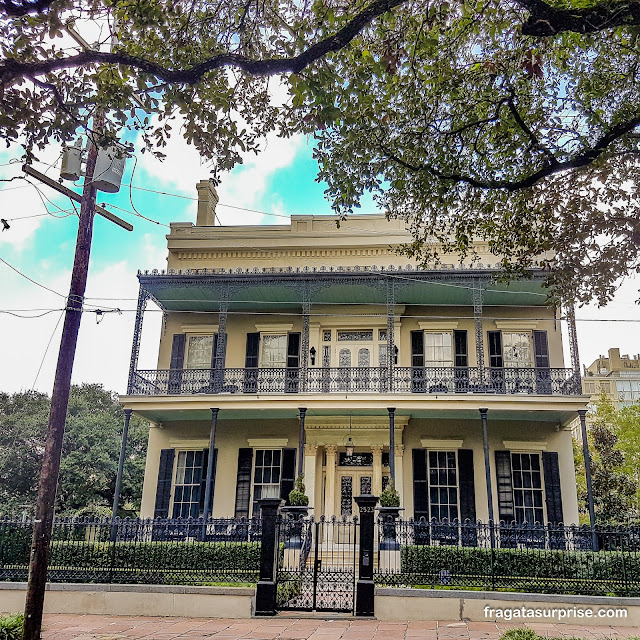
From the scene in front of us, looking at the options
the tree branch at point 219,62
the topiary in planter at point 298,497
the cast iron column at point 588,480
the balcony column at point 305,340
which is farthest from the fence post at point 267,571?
the tree branch at point 219,62

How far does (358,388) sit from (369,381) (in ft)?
1.27

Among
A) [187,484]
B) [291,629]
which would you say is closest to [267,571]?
[291,629]

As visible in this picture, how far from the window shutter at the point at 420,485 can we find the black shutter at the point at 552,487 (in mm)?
2930

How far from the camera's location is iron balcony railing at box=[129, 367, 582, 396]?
1531 cm

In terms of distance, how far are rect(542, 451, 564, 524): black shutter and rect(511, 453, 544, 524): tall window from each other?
0.24m

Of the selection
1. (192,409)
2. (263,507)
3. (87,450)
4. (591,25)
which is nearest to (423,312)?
(192,409)

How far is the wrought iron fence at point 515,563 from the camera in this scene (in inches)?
384

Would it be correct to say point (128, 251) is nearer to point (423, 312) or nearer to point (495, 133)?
point (423, 312)

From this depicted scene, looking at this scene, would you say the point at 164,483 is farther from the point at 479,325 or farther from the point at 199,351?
the point at 479,325

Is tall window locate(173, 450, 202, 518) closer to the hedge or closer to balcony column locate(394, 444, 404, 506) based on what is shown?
balcony column locate(394, 444, 404, 506)

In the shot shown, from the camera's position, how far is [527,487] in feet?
52.1

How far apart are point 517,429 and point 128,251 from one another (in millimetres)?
11563

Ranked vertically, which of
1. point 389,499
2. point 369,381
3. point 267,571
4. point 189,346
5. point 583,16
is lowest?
point 267,571

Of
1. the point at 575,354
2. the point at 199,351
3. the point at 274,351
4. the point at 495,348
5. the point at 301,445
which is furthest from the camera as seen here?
the point at 199,351
